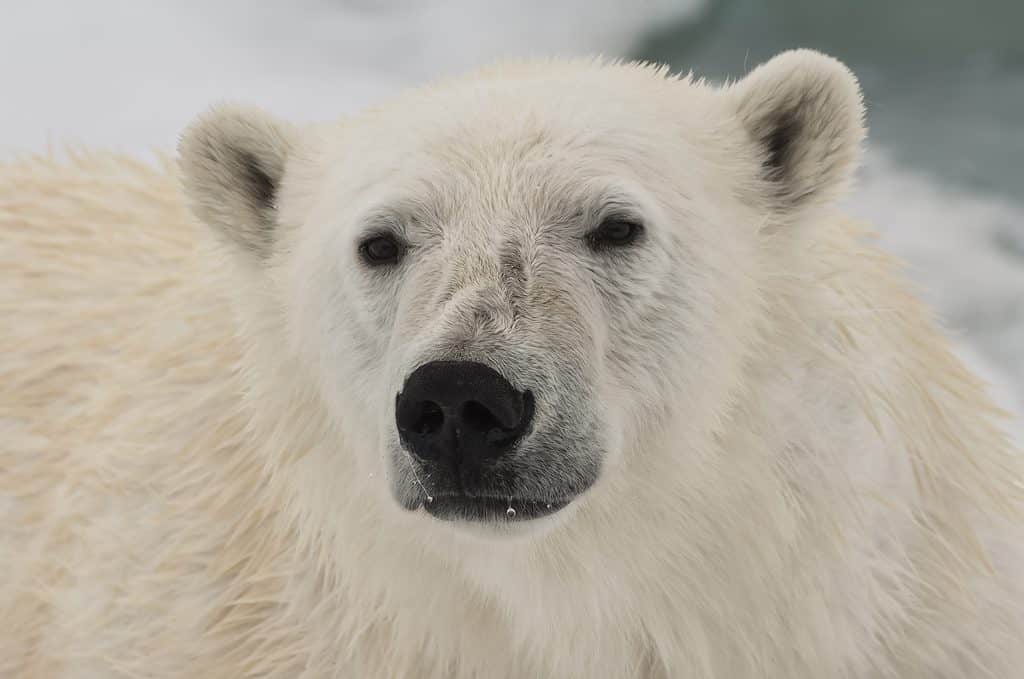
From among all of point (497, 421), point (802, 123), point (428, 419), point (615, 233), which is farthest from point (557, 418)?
point (802, 123)

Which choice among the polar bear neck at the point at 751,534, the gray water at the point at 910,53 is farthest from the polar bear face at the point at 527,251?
the gray water at the point at 910,53

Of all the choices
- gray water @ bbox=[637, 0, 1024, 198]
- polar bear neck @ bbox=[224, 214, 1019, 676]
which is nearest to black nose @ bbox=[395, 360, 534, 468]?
polar bear neck @ bbox=[224, 214, 1019, 676]

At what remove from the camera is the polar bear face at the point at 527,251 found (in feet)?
7.04

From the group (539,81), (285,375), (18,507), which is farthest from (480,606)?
(18,507)

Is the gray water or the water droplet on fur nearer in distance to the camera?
the water droplet on fur

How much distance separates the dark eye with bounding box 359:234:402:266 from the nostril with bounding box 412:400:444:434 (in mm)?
461

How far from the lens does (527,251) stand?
229 centimetres

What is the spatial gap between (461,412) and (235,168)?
1.16m

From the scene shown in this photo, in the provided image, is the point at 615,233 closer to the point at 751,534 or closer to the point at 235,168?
the point at 751,534

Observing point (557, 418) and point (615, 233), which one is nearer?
point (557, 418)

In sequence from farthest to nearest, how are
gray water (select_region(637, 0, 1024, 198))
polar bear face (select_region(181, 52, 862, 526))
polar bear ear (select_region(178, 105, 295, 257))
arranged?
gray water (select_region(637, 0, 1024, 198))
polar bear ear (select_region(178, 105, 295, 257))
polar bear face (select_region(181, 52, 862, 526))

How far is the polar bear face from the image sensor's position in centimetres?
214

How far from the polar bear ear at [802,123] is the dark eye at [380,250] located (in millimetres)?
827

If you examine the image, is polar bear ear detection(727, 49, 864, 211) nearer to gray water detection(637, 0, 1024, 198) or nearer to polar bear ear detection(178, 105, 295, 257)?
polar bear ear detection(178, 105, 295, 257)
